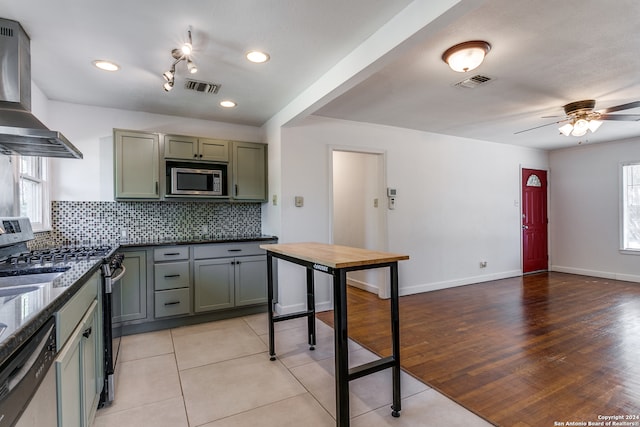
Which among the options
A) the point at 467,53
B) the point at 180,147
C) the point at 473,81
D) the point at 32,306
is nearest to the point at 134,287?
the point at 180,147

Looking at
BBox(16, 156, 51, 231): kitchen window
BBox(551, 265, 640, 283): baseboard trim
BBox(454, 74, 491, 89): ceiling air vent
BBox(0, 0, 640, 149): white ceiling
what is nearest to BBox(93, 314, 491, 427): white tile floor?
BBox(16, 156, 51, 231): kitchen window

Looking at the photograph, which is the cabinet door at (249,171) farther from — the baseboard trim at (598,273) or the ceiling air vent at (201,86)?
the baseboard trim at (598,273)

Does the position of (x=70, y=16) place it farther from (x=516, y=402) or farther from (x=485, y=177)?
(x=485, y=177)

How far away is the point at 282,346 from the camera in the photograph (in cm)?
287

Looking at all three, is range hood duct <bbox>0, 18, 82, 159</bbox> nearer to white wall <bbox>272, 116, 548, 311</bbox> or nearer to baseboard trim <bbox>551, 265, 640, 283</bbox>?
white wall <bbox>272, 116, 548, 311</bbox>

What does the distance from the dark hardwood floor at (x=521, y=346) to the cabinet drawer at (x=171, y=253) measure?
1.68 m

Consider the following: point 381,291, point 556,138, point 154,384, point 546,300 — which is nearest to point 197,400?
point 154,384

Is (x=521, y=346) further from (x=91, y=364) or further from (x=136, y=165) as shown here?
(x=136, y=165)

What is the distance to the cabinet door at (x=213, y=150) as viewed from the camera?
12.1 feet

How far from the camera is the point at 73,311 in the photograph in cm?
134

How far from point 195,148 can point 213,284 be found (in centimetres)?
155

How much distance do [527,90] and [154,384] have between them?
410 cm

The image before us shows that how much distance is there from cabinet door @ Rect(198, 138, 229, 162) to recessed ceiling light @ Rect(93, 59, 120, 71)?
1172 millimetres

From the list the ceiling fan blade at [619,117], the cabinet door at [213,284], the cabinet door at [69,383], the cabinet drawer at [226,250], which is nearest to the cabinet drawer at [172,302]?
the cabinet door at [213,284]
